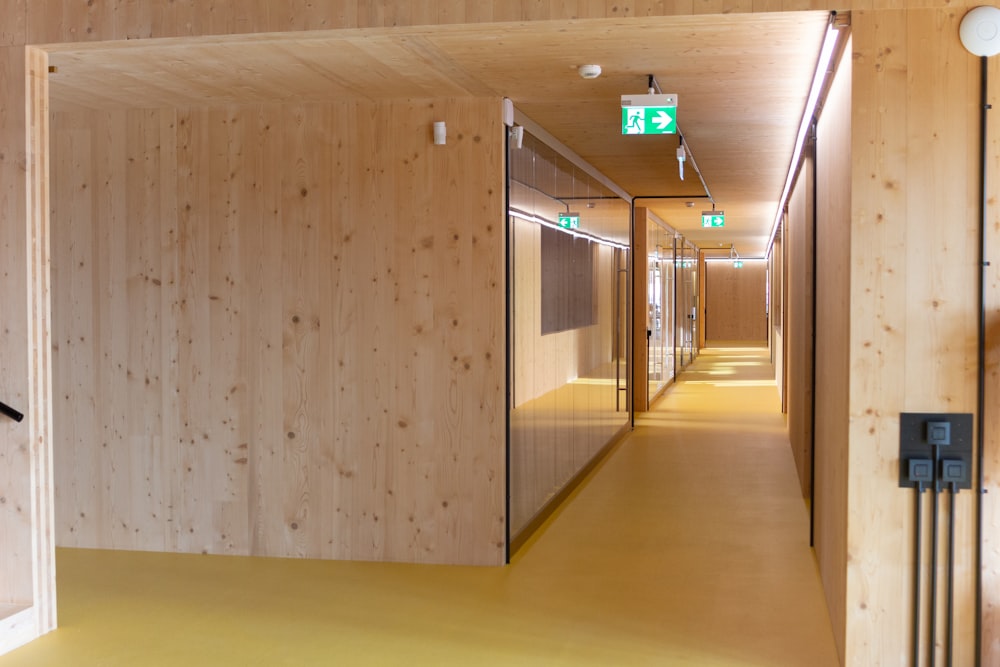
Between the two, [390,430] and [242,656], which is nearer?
[242,656]

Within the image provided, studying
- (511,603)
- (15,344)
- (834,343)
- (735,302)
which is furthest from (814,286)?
(735,302)

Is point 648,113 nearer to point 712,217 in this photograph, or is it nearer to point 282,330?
point 282,330

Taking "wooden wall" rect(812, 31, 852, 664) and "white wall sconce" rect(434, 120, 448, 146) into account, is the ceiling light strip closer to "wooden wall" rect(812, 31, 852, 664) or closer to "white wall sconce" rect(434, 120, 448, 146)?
"wooden wall" rect(812, 31, 852, 664)

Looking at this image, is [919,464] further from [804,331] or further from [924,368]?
[804,331]

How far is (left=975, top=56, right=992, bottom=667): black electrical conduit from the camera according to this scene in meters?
4.00

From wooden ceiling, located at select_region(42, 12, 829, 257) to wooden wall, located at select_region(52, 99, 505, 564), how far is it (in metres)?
0.32

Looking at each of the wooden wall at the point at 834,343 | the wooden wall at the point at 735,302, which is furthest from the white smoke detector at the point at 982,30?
the wooden wall at the point at 735,302

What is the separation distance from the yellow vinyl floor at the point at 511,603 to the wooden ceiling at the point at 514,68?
2.63 m

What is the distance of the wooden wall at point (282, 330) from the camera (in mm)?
6062

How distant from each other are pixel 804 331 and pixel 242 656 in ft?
16.5

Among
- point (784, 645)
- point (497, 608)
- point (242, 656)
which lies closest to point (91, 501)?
point (242, 656)

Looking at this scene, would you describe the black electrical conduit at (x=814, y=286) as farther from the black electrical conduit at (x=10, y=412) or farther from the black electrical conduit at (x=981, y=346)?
the black electrical conduit at (x=10, y=412)

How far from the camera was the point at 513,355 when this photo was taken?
6406 mm

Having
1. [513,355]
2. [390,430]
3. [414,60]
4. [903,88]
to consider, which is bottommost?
[390,430]
